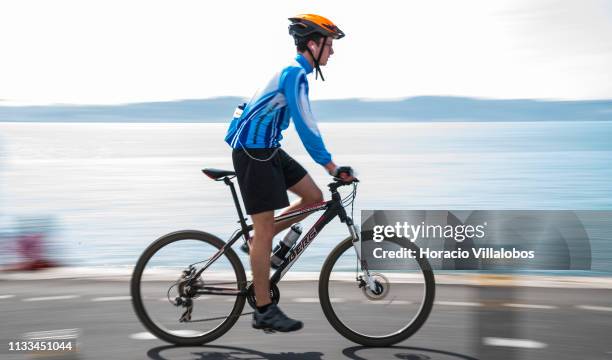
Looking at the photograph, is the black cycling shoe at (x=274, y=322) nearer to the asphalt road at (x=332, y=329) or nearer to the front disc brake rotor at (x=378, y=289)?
the asphalt road at (x=332, y=329)

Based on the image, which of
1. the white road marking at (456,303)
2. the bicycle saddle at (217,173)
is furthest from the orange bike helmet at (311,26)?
the white road marking at (456,303)

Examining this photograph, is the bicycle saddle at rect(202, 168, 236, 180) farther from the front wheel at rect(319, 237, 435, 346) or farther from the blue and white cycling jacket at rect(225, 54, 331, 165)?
the front wheel at rect(319, 237, 435, 346)

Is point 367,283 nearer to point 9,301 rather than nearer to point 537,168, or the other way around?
point 9,301

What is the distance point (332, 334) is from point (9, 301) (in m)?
2.79

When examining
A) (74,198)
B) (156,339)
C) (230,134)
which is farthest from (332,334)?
(74,198)

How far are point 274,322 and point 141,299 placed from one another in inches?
35.8

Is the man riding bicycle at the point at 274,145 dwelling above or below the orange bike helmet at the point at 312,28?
below

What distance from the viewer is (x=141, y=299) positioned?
18.1ft

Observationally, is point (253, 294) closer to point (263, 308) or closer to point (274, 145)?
point (263, 308)

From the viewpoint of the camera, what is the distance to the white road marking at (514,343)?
5426 mm

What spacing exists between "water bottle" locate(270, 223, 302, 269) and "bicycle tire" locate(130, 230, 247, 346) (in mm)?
217

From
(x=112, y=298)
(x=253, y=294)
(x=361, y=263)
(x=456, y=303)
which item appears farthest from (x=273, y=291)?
(x=112, y=298)

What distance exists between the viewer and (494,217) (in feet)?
70.8

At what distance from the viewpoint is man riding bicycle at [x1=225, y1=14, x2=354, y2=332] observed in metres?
5.04
